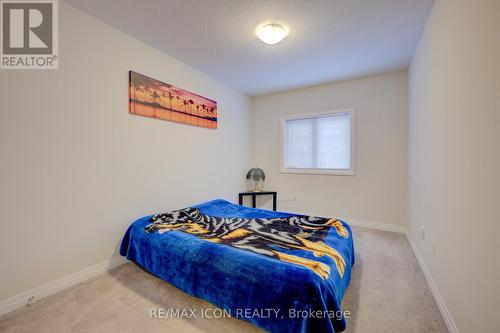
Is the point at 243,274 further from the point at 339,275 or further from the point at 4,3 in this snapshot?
the point at 4,3

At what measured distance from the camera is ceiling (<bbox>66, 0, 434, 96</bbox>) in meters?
1.85

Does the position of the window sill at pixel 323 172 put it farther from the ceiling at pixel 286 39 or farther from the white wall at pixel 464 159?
the ceiling at pixel 286 39

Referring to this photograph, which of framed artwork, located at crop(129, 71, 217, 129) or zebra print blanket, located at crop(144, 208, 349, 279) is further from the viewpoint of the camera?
framed artwork, located at crop(129, 71, 217, 129)

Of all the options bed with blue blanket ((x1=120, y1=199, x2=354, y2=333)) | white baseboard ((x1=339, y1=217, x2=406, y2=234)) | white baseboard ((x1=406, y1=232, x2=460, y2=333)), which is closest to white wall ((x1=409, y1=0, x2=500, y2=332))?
white baseboard ((x1=406, y1=232, x2=460, y2=333))

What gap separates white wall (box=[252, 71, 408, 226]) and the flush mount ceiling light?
1.90m

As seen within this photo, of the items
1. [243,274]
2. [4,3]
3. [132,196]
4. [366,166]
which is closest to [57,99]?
[4,3]

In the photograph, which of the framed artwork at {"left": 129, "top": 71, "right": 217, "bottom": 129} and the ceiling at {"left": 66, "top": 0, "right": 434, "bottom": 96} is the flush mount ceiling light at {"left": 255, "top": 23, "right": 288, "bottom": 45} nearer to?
the ceiling at {"left": 66, "top": 0, "right": 434, "bottom": 96}

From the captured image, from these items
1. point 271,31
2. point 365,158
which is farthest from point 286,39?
point 365,158

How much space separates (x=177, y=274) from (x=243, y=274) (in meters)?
0.67

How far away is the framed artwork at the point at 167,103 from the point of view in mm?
2377

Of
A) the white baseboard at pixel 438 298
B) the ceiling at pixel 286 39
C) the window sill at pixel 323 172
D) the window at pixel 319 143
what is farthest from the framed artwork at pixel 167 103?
the white baseboard at pixel 438 298

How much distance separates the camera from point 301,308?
116 centimetres

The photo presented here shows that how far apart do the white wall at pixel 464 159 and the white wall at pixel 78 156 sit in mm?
2868

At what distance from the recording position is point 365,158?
3.44 m
